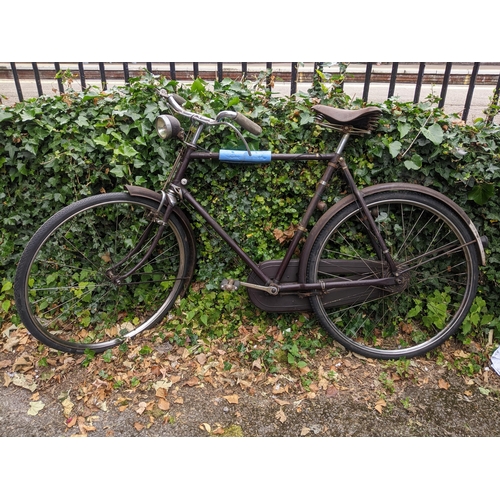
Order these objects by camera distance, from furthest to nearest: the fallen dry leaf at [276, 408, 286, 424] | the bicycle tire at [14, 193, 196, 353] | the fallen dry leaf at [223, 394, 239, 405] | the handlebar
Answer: the bicycle tire at [14, 193, 196, 353], the fallen dry leaf at [223, 394, 239, 405], the fallen dry leaf at [276, 408, 286, 424], the handlebar

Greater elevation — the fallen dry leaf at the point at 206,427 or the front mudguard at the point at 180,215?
the front mudguard at the point at 180,215

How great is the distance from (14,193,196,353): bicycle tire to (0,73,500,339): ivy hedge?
23 cm

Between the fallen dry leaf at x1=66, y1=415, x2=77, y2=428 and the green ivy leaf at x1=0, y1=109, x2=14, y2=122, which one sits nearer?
the fallen dry leaf at x1=66, y1=415, x2=77, y2=428

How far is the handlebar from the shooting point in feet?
7.89

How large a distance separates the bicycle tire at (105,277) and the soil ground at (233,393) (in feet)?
0.73

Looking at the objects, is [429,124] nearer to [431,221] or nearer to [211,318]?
[431,221]

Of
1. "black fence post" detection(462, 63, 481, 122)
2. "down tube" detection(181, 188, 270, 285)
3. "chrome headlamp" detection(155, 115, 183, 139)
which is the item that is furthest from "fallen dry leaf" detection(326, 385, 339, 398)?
"black fence post" detection(462, 63, 481, 122)

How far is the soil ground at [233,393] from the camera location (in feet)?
8.20

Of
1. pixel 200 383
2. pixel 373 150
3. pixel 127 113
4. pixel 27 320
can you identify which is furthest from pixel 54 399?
pixel 373 150

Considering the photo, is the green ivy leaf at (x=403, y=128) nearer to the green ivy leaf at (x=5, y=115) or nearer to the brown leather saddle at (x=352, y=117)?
the brown leather saddle at (x=352, y=117)

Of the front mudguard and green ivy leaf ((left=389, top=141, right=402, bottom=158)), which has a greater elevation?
green ivy leaf ((left=389, top=141, right=402, bottom=158))

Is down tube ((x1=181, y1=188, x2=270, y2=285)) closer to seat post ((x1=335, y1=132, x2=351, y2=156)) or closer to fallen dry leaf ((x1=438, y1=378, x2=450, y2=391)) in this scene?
seat post ((x1=335, y1=132, x2=351, y2=156))

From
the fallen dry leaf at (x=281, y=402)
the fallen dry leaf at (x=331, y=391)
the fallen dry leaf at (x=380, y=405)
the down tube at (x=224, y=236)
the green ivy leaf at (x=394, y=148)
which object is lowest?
the fallen dry leaf at (x=331, y=391)

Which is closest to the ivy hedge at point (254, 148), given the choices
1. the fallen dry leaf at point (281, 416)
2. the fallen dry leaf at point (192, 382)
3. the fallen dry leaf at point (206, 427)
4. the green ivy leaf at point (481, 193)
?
the green ivy leaf at point (481, 193)
